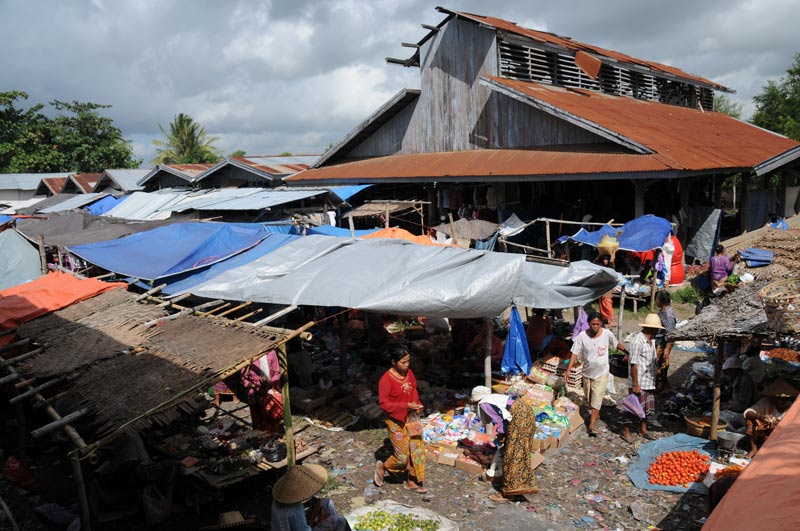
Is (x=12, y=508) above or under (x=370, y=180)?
under

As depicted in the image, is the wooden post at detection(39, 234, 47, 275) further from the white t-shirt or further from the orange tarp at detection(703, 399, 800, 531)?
the orange tarp at detection(703, 399, 800, 531)

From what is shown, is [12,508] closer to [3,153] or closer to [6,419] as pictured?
[6,419]

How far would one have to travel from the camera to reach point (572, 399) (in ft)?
24.9

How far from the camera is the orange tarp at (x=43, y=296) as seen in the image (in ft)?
21.4

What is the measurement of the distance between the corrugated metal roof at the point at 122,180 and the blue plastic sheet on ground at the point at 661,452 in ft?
77.6

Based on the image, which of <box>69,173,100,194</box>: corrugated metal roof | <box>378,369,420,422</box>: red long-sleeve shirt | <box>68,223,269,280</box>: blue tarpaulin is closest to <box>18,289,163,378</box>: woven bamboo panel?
<box>68,223,269,280</box>: blue tarpaulin

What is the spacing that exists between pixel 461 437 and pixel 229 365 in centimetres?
337

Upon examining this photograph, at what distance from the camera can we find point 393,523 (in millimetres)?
5062

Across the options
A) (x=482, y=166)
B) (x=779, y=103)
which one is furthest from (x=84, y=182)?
(x=779, y=103)

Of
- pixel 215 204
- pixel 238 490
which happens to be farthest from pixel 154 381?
pixel 215 204

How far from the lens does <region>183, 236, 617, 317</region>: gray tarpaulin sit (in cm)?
638

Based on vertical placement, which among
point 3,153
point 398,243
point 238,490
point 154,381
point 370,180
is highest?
point 3,153

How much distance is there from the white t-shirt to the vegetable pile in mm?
2913

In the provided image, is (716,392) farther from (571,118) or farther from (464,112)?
(464,112)
